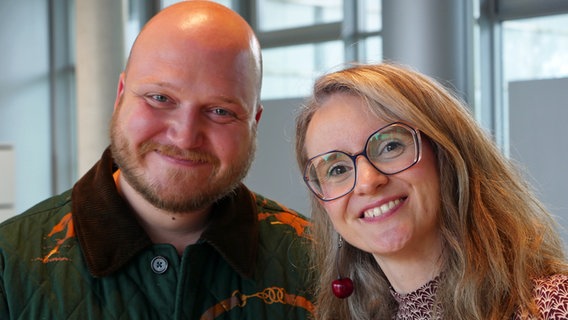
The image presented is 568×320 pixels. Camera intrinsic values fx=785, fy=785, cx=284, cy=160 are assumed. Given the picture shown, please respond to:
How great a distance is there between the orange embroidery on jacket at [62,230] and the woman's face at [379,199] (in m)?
0.74

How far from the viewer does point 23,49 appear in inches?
408

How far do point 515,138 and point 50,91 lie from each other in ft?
25.6

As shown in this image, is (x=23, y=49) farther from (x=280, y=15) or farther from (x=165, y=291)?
(x=165, y=291)

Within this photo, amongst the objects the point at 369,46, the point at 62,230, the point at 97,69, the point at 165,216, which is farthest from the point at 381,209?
the point at 97,69

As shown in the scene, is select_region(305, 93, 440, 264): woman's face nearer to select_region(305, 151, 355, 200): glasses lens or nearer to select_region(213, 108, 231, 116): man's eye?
select_region(305, 151, 355, 200): glasses lens

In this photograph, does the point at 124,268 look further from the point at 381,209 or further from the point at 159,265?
the point at 381,209

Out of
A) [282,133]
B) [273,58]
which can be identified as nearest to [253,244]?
[282,133]

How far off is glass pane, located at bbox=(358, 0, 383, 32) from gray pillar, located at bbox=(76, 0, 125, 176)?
2.72 m

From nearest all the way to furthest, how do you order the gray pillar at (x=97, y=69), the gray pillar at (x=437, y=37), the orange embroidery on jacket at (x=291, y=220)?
the orange embroidery on jacket at (x=291, y=220), the gray pillar at (x=437, y=37), the gray pillar at (x=97, y=69)

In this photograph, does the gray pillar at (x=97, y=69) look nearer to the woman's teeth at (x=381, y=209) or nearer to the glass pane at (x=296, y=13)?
the glass pane at (x=296, y=13)

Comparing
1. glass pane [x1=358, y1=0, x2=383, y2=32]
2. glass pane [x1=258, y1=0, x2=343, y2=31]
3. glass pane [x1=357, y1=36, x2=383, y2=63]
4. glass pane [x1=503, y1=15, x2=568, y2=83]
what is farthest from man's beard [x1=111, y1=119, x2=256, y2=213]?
glass pane [x1=258, y1=0, x2=343, y2=31]

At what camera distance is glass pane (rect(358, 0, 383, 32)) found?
786cm

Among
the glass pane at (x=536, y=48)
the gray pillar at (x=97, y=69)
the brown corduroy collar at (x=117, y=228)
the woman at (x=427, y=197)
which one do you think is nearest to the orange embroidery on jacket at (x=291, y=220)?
the brown corduroy collar at (x=117, y=228)

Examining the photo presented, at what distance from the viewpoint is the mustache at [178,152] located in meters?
2.08
